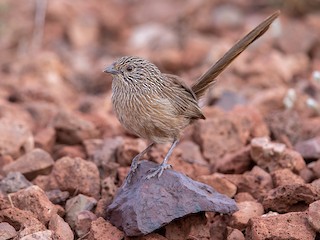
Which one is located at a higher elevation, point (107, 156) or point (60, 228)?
point (107, 156)

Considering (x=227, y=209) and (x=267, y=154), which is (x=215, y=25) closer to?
(x=267, y=154)

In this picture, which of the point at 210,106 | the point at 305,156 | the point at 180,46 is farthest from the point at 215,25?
the point at 305,156

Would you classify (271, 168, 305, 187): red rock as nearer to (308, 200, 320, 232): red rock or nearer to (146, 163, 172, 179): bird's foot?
(308, 200, 320, 232): red rock

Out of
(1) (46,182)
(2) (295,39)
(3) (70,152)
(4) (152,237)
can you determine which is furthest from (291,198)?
(2) (295,39)

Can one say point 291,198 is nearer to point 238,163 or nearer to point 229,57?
point 238,163

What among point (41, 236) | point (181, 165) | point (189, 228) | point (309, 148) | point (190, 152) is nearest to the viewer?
point (41, 236)

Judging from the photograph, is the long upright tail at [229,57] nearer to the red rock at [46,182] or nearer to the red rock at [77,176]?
the red rock at [77,176]
